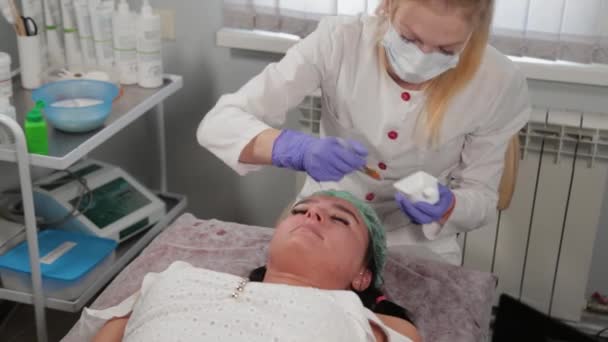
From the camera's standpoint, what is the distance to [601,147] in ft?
7.04

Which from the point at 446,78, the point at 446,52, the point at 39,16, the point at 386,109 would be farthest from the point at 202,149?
the point at 446,52

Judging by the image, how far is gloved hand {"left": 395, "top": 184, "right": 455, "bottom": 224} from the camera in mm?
1599

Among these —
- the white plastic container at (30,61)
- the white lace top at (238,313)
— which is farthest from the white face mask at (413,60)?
the white plastic container at (30,61)

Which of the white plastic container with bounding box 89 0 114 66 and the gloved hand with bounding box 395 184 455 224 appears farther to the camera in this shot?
the white plastic container with bounding box 89 0 114 66

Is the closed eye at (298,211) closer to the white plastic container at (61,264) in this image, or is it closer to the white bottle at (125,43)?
the white plastic container at (61,264)

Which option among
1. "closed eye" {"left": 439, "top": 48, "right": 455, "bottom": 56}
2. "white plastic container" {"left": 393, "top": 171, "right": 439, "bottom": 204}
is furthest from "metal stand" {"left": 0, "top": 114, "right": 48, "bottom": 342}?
"closed eye" {"left": 439, "top": 48, "right": 455, "bottom": 56}

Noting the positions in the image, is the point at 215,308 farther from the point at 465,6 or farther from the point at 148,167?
the point at 148,167

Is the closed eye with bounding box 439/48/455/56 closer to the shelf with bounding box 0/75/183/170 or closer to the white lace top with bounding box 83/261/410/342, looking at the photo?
the white lace top with bounding box 83/261/410/342

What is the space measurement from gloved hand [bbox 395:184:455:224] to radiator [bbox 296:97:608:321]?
0.64m

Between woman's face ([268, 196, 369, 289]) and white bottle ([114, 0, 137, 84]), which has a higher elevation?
white bottle ([114, 0, 137, 84])

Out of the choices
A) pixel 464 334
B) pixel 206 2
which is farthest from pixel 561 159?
pixel 206 2

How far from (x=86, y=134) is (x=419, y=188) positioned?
2.81ft

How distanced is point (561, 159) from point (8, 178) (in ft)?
5.60

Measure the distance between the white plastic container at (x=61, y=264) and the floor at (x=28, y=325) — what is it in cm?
47
